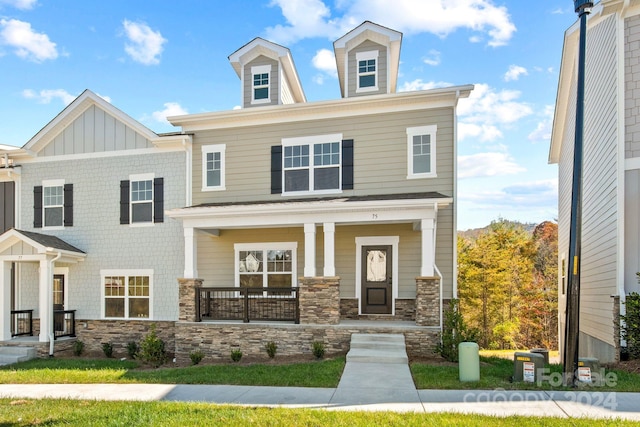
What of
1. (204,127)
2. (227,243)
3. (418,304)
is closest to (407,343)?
(418,304)

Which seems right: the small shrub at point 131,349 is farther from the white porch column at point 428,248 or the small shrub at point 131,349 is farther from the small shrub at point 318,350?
the white porch column at point 428,248

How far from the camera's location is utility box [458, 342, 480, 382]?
24.9 ft

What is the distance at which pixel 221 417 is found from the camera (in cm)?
576

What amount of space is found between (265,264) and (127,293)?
4.64 m

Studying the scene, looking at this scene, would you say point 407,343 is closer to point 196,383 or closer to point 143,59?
point 196,383

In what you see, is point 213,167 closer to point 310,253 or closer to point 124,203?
point 124,203

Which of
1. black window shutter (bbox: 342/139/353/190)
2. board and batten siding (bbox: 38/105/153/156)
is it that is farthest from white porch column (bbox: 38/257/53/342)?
black window shutter (bbox: 342/139/353/190)

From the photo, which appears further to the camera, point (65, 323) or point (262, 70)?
point (65, 323)

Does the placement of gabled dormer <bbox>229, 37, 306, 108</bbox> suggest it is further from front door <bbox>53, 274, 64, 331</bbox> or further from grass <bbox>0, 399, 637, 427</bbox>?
grass <bbox>0, 399, 637, 427</bbox>

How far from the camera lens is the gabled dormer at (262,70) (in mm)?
13695

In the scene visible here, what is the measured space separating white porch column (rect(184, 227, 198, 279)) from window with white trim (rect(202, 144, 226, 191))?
1.82 m

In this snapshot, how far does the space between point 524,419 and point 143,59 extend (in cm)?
1530

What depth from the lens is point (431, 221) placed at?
1066cm

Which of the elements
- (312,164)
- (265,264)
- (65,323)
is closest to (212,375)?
(265,264)
